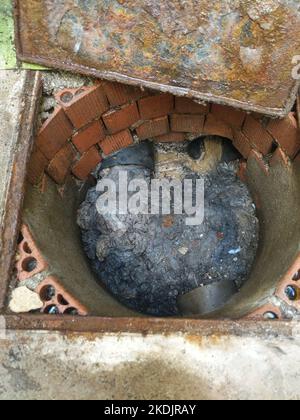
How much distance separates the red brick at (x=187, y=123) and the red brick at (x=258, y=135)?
29 cm

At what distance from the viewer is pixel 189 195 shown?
3.33 metres

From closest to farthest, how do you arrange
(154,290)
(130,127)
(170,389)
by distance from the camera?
1. (170,389)
2. (130,127)
3. (154,290)

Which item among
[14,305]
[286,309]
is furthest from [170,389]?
[14,305]

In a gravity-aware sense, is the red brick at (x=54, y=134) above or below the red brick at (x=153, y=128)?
below

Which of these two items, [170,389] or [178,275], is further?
[178,275]

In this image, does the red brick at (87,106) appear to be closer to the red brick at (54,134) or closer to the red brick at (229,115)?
the red brick at (54,134)

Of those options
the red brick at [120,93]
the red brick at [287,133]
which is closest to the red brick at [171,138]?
the red brick at [120,93]

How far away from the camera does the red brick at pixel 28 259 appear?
2004 mm

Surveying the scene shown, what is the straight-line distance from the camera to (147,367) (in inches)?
73.2

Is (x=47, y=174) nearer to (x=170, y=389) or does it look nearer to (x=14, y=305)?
(x=14, y=305)

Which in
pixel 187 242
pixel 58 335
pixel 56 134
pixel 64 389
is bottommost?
pixel 64 389

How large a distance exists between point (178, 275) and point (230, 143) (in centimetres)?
98

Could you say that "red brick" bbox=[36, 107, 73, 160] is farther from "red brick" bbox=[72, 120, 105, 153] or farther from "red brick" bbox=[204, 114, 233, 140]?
"red brick" bbox=[204, 114, 233, 140]

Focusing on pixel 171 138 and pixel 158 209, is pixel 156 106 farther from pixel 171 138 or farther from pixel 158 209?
pixel 158 209
